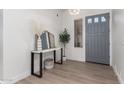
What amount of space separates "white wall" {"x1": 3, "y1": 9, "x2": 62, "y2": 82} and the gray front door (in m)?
2.28

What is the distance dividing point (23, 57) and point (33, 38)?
28.2 inches

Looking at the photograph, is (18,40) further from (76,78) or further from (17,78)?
(76,78)

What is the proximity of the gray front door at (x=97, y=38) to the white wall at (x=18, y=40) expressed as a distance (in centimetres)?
228

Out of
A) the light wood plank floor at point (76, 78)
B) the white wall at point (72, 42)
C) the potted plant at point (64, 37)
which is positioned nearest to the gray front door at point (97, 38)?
the white wall at point (72, 42)

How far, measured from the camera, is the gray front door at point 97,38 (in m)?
3.89

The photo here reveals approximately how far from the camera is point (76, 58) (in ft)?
15.7

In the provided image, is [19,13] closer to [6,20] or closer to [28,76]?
[6,20]

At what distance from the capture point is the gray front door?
3.89 meters

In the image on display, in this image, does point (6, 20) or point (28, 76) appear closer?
point (6, 20)

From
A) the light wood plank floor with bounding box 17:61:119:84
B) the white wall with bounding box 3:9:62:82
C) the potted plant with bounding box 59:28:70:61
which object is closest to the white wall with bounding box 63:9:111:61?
the potted plant with bounding box 59:28:70:61

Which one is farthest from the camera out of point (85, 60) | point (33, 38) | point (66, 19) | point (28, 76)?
point (66, 19)

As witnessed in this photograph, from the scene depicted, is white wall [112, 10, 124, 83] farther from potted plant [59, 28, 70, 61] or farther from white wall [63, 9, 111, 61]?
potted plant [59, 28, 70, 61]

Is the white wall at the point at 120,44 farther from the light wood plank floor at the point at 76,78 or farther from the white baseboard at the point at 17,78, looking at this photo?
the white baseboard at the point at 17,78
